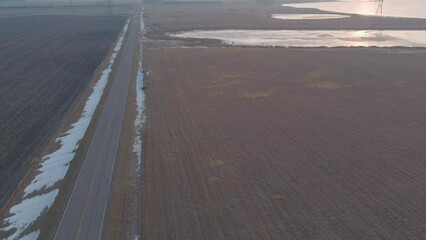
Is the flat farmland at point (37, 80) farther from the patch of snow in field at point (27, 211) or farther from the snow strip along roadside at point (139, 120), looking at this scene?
the snow strip along roadside at point (139, 120)

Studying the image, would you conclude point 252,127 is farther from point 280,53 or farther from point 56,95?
point 280,53

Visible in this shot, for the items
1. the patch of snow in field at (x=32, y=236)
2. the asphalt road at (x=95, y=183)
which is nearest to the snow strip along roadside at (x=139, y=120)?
the asphalt road at (x=95, y=183)

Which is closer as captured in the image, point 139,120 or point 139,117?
point 139,120

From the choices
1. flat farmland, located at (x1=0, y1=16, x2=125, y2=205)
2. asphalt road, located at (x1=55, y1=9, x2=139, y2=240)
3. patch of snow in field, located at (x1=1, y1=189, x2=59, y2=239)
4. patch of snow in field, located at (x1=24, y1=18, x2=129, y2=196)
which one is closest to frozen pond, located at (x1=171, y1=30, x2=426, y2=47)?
flat farmland, located at (x1=0, y1=16, x2=125, y2=205)

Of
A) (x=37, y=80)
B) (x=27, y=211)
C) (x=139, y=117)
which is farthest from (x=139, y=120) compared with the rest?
(x=37, y=80)

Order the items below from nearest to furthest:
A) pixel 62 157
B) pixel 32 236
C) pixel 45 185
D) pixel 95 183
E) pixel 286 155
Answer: pixel 32 236
pixel 95 183
pixel 45 185
pixel 286 155
pixel 62 157

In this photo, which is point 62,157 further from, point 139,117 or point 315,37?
point 315,37

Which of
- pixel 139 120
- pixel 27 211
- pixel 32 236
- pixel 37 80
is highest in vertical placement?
pixel 37 80
